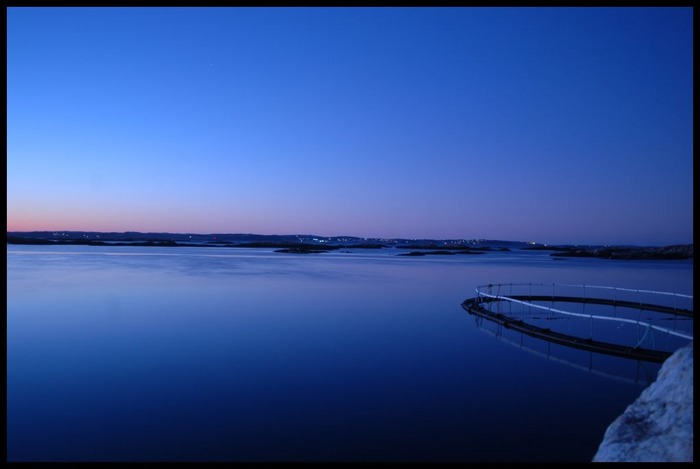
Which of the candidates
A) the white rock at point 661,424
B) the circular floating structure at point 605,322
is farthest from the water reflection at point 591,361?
the white rock at point 661,424

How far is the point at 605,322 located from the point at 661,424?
1704 centimetres

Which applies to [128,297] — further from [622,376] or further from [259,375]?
[622,376]

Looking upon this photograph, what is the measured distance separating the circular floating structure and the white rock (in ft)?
19.5

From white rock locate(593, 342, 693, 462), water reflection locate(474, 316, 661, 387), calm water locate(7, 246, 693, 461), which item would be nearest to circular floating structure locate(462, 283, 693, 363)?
water reflection locate(474, 316, 661, 387)

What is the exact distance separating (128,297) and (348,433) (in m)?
23.1

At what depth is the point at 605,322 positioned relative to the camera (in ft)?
64.7

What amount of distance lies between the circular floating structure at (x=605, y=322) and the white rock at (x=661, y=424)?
5936mm

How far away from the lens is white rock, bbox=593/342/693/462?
4.32 meters

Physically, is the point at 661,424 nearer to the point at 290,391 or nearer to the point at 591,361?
the point at 290,391

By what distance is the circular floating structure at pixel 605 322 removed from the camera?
13.7 metres

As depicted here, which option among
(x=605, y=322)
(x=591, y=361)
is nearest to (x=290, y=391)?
(x=591, y=361)

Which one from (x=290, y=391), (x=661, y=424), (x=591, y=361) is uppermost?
(x=661, y=424)

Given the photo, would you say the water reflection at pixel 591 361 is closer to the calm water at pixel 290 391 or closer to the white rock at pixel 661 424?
the calm water at pixel 290 391

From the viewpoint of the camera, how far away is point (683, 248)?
334ft
